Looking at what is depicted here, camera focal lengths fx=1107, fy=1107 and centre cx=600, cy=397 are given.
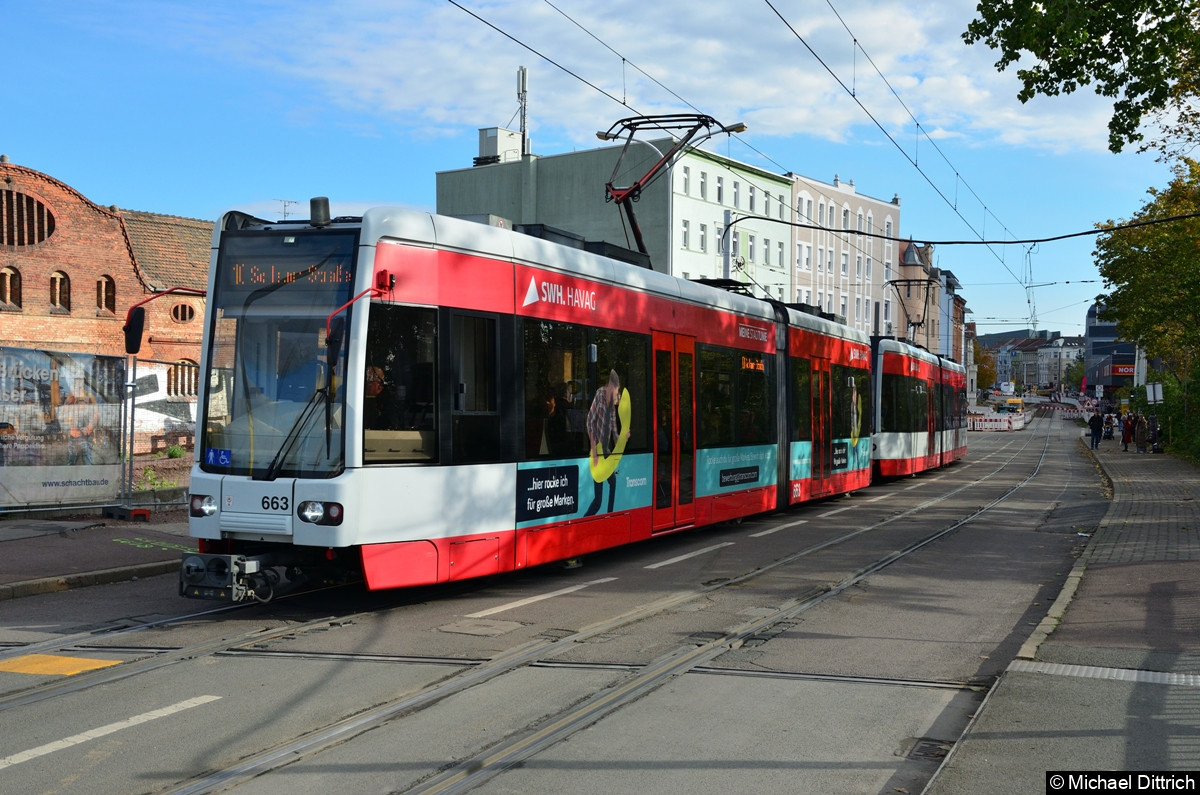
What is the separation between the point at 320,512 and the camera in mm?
8508

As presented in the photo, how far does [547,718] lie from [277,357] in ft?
13.6

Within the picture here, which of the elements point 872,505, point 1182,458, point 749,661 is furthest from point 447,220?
point 1182,458

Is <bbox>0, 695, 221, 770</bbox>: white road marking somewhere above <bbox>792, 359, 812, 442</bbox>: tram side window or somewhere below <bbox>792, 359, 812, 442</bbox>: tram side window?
below

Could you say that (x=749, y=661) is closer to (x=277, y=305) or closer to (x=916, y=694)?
(x=916, y=694)

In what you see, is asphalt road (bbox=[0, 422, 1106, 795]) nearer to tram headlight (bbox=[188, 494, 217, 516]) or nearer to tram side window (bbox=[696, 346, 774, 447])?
tram headlight (bbox=[188, 494, 217, 516])

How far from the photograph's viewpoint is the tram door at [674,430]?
1303 cm

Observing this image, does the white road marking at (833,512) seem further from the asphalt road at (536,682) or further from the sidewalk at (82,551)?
the sidewalk at (82,551)

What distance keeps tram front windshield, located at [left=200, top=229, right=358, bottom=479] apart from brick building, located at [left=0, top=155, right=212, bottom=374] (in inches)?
1269

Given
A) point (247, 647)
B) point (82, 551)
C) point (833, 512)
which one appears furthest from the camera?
point (833, 512)

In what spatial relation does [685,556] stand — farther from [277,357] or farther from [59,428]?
[59,428]

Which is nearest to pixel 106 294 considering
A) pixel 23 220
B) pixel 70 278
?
pixel 70 278

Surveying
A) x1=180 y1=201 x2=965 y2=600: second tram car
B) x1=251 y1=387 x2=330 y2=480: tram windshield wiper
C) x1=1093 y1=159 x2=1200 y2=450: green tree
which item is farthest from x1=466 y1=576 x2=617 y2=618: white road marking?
x1=1093 y1=159 x2=1200 y2=450: green tree

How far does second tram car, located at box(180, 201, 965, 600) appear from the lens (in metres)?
8.66

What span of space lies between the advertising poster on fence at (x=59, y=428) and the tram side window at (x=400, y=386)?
827 cm
